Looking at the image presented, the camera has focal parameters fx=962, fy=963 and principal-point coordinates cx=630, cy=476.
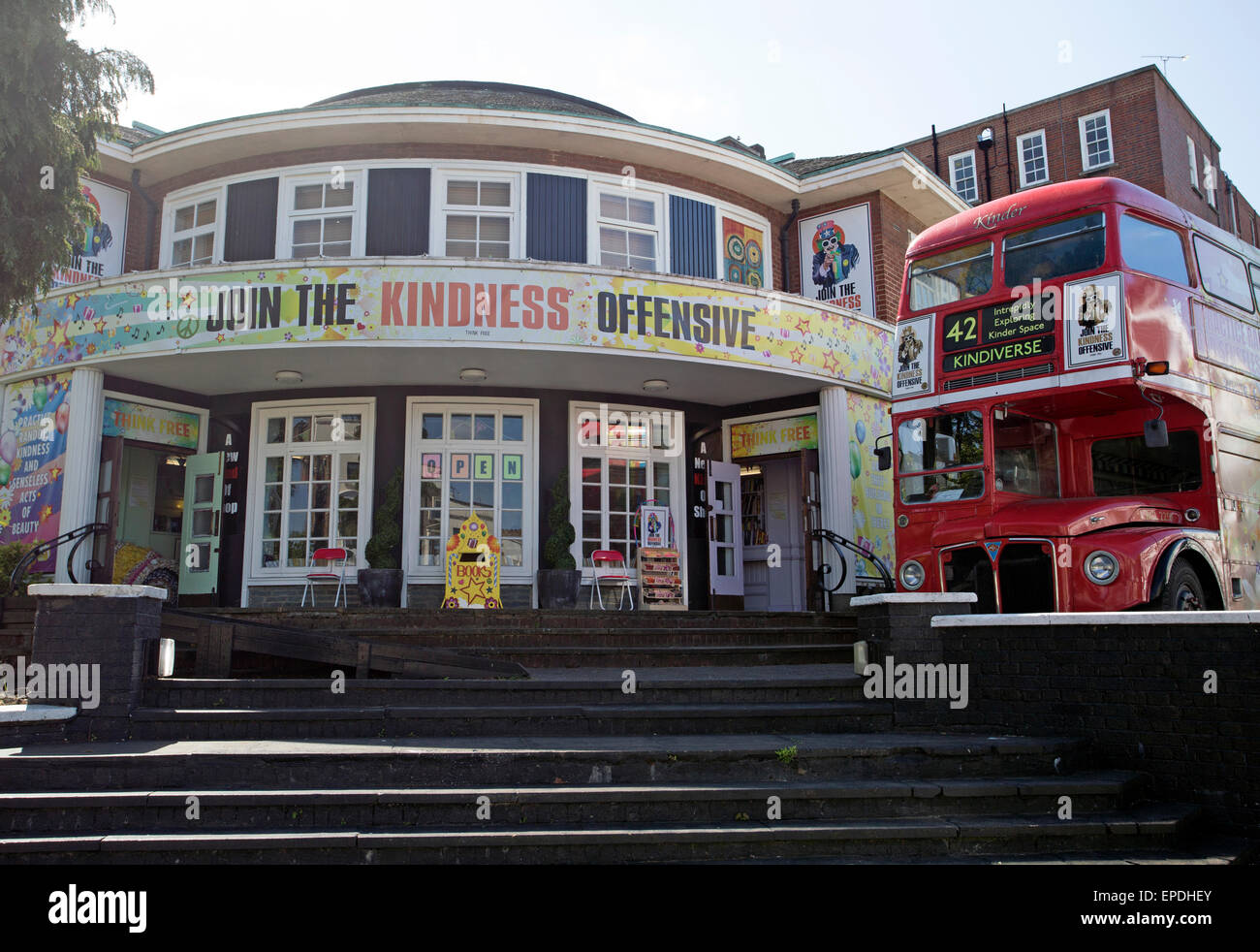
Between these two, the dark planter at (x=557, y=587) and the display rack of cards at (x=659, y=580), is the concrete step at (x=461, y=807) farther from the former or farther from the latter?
the display rack of cards at (x=659, y=580)

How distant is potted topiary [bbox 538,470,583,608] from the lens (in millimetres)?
13531

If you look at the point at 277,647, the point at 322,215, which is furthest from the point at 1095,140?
the point at 277,647

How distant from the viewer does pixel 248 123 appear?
47.1 feet

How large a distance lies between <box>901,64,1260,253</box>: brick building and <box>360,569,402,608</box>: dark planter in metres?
28.3

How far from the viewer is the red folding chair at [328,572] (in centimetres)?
1357

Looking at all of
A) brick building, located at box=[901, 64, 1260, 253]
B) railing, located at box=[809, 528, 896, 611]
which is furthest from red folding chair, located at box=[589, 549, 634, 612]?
brick building, located at box=[901, 64, 1260, 253]

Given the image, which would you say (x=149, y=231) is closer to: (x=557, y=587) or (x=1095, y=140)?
(x=557, y=587)

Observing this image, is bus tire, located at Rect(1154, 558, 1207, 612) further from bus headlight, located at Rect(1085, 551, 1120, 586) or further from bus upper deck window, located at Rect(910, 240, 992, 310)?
bus upper deck window, located at Rect(910, 240, 992, 310)

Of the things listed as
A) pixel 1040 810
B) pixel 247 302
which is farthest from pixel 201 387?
pixel 1040 810

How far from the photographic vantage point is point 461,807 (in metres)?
5.33
